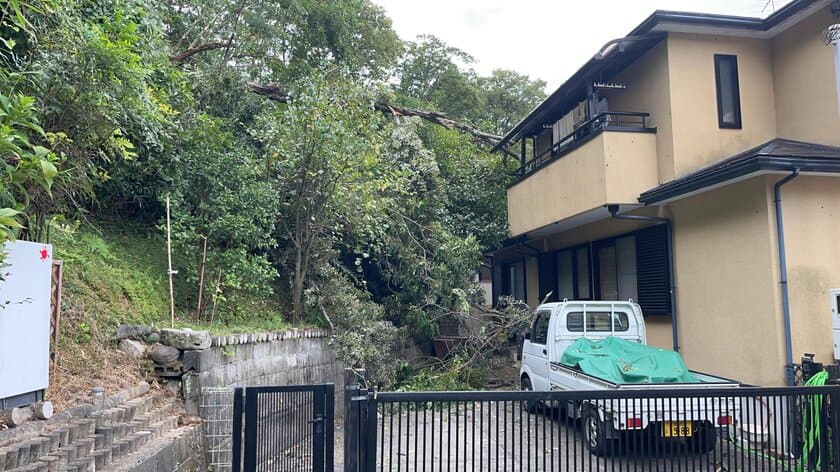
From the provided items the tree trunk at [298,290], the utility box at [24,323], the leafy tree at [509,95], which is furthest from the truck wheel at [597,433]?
the leafy tree at [509,95]

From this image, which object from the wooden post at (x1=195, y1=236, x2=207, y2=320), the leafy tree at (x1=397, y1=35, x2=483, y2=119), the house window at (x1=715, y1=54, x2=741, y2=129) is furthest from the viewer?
the leafy tree at (x1=397, y1=35, x2=483, y2=119)

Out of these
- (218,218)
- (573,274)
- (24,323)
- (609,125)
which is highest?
(609,125)

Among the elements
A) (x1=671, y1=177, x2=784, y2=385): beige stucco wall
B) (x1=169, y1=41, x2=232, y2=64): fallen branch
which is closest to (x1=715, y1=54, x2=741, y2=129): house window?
(x1=671, y1=177, x2=784, y2=385): beige stucco wall

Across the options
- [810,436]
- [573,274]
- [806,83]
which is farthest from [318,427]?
[573,274]

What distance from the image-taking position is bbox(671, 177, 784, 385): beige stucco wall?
699 centimetres

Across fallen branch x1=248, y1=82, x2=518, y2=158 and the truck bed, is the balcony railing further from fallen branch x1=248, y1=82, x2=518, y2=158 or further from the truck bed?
fallen branch x1=248, y1=82, x2=518, y2=158

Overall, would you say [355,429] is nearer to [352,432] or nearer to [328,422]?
[352,432]

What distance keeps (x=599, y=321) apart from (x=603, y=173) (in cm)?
239

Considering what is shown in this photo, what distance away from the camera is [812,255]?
6.98 meters

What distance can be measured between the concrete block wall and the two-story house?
17.1 feet

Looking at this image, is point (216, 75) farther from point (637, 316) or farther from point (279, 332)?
point (637, 316)

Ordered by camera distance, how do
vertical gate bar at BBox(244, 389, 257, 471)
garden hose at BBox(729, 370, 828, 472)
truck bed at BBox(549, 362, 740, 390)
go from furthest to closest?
truck bed at BBox(549, 362, 740, 390) → garden hose at BBox(729, 370, 828, 472) → vertical gate bar at BBox(244, 389, 257, 471)

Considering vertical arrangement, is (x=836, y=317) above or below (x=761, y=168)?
below

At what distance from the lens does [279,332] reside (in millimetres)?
8367
